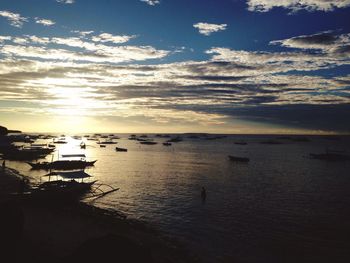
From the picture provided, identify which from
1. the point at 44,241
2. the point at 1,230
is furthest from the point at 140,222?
the point at 1,230

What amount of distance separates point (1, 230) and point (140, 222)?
16018 mm

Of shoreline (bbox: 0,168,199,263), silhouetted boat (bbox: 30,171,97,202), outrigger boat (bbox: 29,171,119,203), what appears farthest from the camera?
outrigger boat (bbox: 29,171,119,203)

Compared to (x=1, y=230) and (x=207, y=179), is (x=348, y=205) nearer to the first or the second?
(x=207, y=179)

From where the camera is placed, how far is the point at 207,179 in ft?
203

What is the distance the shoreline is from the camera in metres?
11.6

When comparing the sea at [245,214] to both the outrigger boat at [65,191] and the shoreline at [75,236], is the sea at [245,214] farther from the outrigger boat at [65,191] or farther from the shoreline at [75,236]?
the outrigger boat at [65,191]

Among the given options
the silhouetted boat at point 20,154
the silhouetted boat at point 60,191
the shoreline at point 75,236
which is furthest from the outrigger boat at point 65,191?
the silhouetted boat at point 20,154

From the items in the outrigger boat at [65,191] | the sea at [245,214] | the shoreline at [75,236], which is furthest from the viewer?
the outrigger boat at [65,191]

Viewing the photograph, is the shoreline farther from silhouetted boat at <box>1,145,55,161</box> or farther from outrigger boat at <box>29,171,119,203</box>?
silhouetted boat at <box>1,145,55,161</box>

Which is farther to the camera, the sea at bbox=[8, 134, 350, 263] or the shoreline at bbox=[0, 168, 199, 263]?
the sea at bbox=[8, 134, 350, 263]

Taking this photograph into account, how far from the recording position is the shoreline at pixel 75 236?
38.1 feet

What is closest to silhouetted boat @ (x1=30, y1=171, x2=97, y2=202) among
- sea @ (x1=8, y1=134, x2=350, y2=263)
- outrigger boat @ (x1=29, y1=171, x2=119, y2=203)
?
outrigger boat @ (x1=29, y1=171, x2=119, y2=203)

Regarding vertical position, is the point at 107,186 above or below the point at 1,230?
below

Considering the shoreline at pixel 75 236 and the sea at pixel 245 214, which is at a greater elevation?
the shoreline at pixel 75 236
